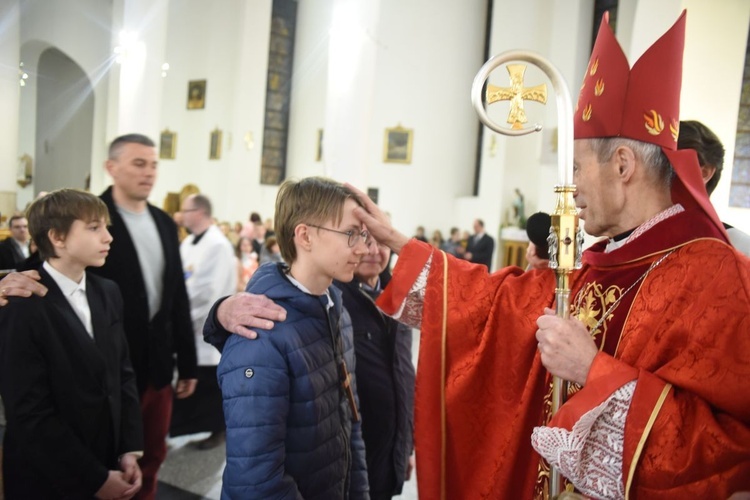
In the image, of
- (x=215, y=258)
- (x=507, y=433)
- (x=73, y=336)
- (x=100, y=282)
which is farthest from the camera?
(x=215, y=258)

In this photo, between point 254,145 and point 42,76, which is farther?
point 254,145

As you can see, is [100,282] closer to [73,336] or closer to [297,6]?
[73,336]

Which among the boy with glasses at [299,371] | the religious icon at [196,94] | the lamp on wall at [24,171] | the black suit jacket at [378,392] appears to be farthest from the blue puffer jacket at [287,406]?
the religious icon at [196,94]

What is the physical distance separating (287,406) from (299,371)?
0.10 metres

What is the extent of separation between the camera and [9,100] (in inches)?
175

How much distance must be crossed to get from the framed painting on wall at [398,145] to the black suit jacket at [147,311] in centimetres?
1293

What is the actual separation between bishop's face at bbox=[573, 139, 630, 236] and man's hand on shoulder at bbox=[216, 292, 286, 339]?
89 cm

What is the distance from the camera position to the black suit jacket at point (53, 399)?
6.37 feet

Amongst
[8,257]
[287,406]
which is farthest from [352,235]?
[8,257]

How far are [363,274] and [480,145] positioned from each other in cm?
1402

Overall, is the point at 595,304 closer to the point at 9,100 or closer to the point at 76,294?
the point at 76,294

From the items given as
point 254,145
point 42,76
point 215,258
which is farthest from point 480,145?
point 215,258

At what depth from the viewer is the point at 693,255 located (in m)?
1.50

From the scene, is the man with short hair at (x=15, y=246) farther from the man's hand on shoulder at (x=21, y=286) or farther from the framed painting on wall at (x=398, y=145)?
the framed painting on wall at (x=398, y=145)
